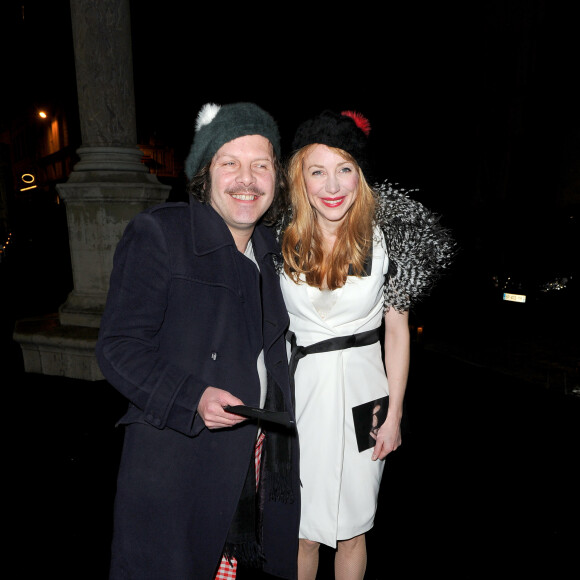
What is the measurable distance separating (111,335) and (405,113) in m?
11.5

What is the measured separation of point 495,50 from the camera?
34.6 ft

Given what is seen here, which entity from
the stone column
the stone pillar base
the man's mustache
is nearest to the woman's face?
the man's mustache

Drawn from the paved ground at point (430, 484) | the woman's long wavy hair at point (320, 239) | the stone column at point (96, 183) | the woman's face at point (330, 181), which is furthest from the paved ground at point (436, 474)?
the woman's face at point (330, 181)

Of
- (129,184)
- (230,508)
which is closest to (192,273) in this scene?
(230,508)

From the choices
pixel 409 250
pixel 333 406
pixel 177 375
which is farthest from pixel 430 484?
pixel 177 375

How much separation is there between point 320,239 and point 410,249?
1.45 ft

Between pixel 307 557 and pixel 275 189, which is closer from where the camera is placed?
pixel 275 189

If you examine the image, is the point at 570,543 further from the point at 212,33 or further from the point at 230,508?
the point at 212,33

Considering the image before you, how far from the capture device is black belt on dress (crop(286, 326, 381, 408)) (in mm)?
2029

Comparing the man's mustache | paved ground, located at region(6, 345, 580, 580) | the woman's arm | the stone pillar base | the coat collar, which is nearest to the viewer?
the coat collar

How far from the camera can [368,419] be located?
2.08 m

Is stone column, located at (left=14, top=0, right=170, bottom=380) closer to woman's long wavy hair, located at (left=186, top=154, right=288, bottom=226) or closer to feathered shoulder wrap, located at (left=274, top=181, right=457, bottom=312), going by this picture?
woman's long wavy hair, located at (left=186, top=154, right=288, bottom=226)

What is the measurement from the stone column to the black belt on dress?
373 cm

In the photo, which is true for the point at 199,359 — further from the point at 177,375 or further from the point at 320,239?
the point at 320,239
